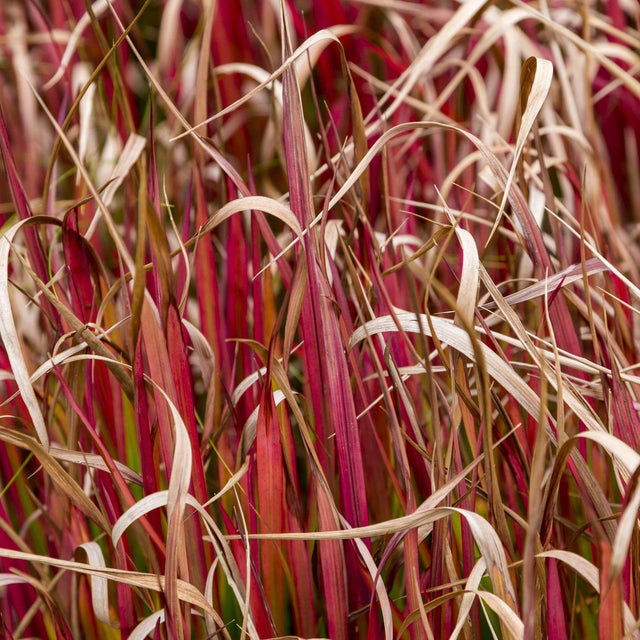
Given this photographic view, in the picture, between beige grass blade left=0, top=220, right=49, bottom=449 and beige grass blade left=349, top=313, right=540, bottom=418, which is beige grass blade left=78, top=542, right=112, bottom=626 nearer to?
beige grass blade left=0, top=220, right=49, bottom=449

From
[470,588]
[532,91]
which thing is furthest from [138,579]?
[532,91]

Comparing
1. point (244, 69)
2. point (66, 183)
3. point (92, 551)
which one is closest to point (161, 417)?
point (92, 551)

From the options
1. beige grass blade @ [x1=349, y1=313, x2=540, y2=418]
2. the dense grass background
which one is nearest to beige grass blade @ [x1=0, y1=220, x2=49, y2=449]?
the dense grass background

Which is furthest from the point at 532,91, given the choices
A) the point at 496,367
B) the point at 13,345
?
the point at 13,345

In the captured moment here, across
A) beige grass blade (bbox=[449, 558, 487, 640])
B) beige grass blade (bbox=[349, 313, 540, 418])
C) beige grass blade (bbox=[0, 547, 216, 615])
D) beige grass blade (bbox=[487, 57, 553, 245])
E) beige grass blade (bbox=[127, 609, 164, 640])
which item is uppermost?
beige grass blade (bbox=[487, 57, 553, 245])

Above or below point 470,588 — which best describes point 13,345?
above

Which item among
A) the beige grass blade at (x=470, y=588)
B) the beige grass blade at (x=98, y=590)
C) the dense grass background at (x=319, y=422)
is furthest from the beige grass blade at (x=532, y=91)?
the beige grass blade at (x=98, y=590)

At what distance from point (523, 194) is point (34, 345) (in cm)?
42

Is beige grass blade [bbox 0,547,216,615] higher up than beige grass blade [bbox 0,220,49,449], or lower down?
lower down

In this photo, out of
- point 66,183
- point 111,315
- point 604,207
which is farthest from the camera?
point 66,183

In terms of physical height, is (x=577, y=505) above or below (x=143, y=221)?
below

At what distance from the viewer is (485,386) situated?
251 millimetres

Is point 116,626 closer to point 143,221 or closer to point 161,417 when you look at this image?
point 161,417

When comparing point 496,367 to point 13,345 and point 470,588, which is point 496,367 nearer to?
point 470,588
